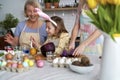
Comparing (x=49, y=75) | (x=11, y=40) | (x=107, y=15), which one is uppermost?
(x=107, y=15)

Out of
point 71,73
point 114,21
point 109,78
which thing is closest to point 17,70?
point 71,73

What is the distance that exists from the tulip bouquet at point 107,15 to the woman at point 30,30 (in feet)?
4.59

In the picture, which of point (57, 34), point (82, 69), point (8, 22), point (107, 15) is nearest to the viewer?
point (107, 15)

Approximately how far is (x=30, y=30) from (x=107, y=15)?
153cm

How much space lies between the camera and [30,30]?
7.43 ft

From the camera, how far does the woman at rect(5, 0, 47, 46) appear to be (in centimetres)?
221

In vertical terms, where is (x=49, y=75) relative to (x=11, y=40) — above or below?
below

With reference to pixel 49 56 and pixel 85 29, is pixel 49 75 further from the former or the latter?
pixel 85 29

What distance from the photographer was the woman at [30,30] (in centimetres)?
221

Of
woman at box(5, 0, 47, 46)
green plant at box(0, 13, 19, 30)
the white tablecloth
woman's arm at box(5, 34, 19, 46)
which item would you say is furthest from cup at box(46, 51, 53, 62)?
green plant at box(0, 13, 19, 30)

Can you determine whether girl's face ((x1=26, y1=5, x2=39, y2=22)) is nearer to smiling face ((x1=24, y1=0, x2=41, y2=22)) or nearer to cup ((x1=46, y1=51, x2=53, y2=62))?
smiling face ((x1=24, y1=0, x2=41, y2=22))

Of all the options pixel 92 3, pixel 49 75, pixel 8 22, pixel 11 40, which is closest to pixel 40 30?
pixel 11 40

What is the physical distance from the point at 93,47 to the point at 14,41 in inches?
34.3

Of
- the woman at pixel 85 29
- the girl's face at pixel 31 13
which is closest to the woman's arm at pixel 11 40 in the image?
the girl's face at pixel 31 13
